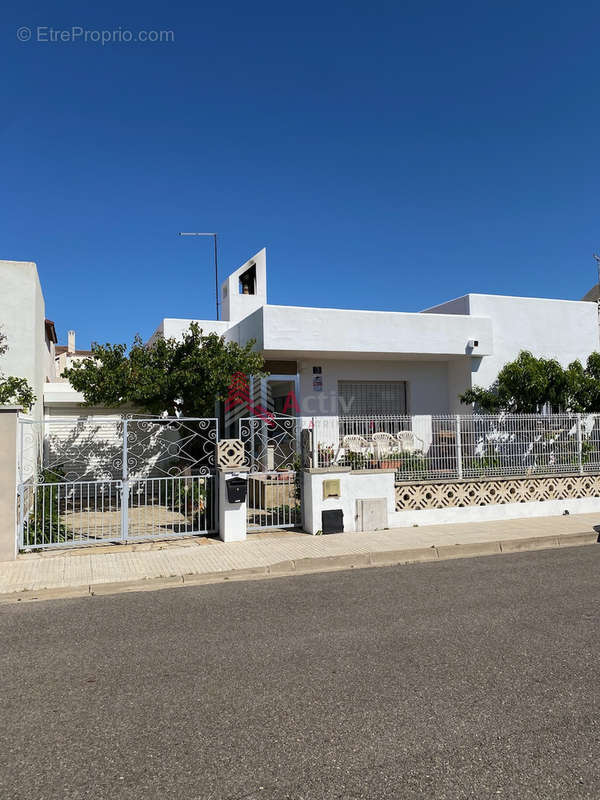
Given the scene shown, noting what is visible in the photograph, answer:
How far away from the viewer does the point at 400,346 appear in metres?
16.9

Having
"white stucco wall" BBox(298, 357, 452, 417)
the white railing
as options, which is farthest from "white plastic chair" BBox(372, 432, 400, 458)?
"white stucco wall" BBox(298, 357, 452, 417)

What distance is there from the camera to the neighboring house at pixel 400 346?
641 inches

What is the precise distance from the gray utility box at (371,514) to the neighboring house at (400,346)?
20.5 feet

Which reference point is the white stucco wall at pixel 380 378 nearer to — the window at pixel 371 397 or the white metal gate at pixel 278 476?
the window at pixel 371 397

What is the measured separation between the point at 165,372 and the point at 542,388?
9992 mm

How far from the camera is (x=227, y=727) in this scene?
11.8 ft

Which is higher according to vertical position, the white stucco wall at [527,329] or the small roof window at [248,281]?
the small roof window at [248,281]

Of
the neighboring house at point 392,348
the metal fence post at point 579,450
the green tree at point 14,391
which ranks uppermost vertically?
the neighboring house at point 392,348

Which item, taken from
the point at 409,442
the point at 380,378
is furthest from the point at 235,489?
the point at 380,378

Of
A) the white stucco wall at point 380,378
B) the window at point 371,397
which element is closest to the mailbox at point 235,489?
the white stucco wall at point 380,378

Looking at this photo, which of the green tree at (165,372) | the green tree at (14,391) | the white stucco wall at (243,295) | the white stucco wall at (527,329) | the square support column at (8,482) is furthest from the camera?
the white stucco wall at (243,295)

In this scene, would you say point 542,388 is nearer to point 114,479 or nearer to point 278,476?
point 278,476

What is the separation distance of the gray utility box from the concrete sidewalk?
0.78 feet

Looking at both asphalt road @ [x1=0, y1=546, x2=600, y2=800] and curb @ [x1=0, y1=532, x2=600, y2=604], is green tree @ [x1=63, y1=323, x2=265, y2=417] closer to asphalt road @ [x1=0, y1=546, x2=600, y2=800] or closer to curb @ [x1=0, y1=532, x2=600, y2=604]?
curb @ [x1=0, y1=532, x2=600, y2=604]
